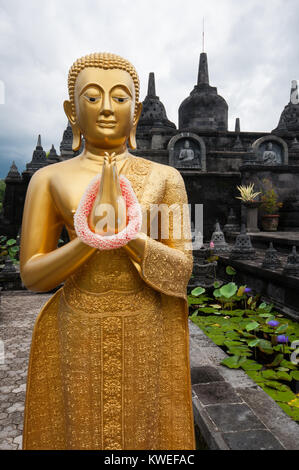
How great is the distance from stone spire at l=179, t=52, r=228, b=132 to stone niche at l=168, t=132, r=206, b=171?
4.46m

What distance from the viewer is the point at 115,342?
135cm

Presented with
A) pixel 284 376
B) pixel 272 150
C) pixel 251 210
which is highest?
pixel 272 150

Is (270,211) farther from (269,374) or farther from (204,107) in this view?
(204,107)

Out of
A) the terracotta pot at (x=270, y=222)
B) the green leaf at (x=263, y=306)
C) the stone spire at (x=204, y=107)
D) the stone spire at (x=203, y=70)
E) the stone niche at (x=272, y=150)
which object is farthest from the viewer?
the stone spire at (x=203, y=70)

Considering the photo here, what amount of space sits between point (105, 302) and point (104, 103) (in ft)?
2.77

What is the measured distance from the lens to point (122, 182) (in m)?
1.30

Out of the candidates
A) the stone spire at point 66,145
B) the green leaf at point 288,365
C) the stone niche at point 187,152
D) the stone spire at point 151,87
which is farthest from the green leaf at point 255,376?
the stone spire at point 151,87

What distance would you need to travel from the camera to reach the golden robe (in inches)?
52.6

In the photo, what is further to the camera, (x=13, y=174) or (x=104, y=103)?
(x=13, y=174)

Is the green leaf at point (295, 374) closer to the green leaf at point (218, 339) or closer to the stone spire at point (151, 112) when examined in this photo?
the green leaf at point (218, 339)

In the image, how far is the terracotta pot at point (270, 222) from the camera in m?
12.0

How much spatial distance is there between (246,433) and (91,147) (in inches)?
83.9

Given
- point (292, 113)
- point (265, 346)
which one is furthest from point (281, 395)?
point (292, 113)

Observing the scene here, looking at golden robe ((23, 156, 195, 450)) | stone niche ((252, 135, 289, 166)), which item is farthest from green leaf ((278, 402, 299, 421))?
stone niche ((252, 135, 289, 166))
